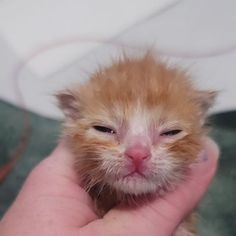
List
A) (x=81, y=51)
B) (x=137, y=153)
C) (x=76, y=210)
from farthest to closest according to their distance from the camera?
(x=81, y=51)
(x=76, y=210)
(x=137, y=153)

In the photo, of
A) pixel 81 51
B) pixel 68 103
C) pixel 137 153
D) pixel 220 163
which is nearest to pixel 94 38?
pixel 81 51

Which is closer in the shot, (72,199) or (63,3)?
(72,199)

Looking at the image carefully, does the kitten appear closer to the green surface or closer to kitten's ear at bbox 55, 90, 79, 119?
kitten's ear at bbox 55, 90, 79, 119

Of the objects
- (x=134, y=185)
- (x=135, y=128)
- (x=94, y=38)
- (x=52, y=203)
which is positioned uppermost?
(x=94, y=38)

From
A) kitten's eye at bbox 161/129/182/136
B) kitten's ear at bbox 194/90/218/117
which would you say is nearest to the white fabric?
kitten's ear at bbox 194/90/218/117

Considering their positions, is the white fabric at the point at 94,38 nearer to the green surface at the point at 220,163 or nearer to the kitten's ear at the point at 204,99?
the green surface at the point at 220,163

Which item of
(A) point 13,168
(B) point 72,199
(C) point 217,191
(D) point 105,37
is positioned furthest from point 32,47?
(B) point 72,199

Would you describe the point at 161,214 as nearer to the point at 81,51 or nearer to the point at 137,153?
the point at 137,153

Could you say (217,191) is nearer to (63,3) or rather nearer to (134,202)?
(134,202)
